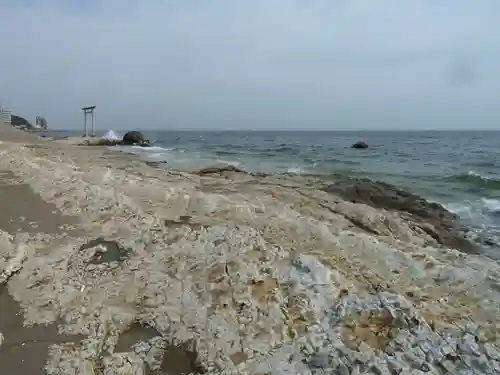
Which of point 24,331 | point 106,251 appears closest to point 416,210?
point 106,251

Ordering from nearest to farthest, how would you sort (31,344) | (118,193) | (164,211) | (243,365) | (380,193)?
1. (243,365)
2. (31,344)
3. (164,211)
4. (118,193)
5. (380,193)

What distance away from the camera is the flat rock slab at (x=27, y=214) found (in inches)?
215

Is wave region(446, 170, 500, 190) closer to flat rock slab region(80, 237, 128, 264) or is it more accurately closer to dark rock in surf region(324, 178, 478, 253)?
dark rock in surf region(324, 178, 478, 253)

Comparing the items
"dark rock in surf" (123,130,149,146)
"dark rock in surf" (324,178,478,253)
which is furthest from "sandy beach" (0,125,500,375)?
"dark rock in surf" (123,130,149,146)

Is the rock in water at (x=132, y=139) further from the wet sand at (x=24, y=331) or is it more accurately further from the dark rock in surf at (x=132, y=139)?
the wet sand at (x=24, y=331)

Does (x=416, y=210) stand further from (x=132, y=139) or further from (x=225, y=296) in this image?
(x=132, y=139)

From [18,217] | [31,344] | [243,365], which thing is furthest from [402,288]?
[18,217]

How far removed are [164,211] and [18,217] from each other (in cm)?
197

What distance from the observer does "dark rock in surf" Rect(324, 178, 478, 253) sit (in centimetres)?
774

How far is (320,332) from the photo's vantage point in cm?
344

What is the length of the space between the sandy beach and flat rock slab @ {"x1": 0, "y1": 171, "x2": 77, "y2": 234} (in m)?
0.03

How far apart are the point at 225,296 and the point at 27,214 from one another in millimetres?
3622

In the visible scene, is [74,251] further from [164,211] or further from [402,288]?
[402,288]

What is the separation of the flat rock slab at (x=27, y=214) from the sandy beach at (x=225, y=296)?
35mm
